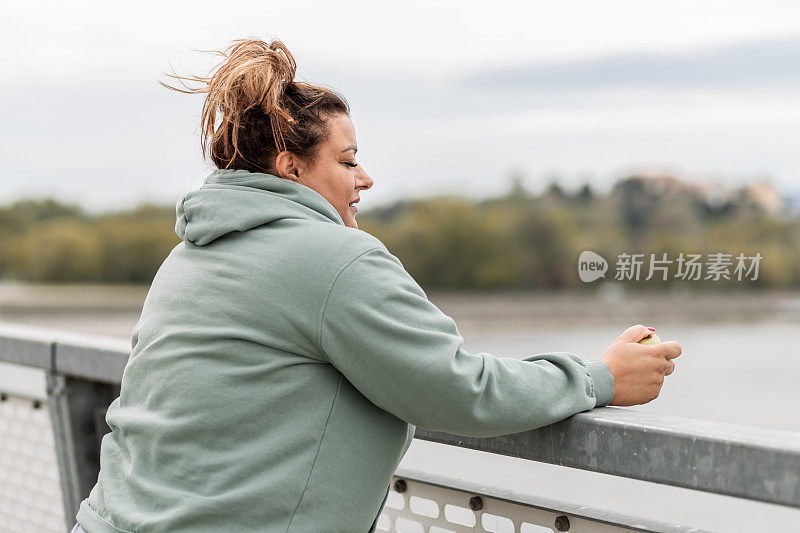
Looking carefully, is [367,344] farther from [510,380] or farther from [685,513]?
[685,513]

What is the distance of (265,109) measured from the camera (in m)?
1.63

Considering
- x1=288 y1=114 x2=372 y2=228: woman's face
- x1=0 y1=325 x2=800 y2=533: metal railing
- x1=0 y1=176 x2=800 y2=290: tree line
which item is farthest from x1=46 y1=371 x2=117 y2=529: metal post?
x1=288 y1=114 x2=372 y2=228: woman's face

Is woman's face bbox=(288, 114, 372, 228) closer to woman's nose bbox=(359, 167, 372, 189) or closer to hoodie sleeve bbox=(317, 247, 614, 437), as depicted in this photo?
woman's nose bbox=(359, 167, 372, 189)

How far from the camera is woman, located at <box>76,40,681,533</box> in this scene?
1.46m

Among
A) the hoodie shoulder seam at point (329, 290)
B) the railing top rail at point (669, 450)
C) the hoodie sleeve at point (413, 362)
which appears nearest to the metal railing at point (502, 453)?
the railing top rail at point (669, 450)

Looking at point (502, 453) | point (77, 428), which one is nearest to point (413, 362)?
point (502, 453)

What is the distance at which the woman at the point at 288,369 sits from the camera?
57.5 inches

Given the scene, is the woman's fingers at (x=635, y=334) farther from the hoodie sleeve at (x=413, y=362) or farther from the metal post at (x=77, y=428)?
the metal post at (x=77, y=428)

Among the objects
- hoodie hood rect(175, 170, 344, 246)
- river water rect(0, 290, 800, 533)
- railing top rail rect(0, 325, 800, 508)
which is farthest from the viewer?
river water rect(0, 290, 800, 533)

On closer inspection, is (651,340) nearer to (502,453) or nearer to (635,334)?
(635,334)

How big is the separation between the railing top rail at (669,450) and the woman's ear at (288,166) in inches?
21.4

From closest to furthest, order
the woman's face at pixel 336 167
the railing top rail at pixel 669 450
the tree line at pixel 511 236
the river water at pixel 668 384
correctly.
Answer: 1. the railing top rail at pixel 669 450
2. the woman's face at pixel 336 167
3. the tree line at pixel 511 236
4. the river water at pixel 668 384

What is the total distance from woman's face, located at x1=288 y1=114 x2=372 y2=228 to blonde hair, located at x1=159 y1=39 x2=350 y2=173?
17 mm

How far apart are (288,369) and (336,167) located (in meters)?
0.38
